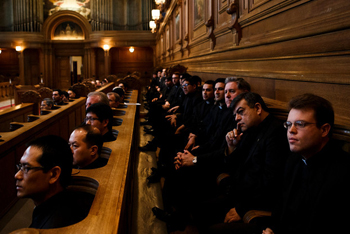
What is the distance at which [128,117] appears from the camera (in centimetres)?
420

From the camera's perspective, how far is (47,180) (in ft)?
5.63

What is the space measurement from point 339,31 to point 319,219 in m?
1.32

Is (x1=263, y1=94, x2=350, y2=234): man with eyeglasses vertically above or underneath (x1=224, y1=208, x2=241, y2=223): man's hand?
above

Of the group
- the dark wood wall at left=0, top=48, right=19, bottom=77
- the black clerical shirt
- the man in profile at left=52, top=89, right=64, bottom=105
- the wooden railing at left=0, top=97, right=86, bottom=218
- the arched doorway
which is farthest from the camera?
the dark wood wall at left=0, top=48, right=19, bottom=77

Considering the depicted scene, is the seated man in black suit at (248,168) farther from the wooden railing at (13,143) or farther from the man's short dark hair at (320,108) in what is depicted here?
the wooden railing at (13,143)

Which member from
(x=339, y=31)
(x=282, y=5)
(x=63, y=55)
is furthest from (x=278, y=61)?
(x=63, y=55)

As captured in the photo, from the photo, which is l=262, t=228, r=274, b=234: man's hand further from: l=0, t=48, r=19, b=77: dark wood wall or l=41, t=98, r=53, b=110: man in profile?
l=0, t=48, r=19, b=77: dark wood wall

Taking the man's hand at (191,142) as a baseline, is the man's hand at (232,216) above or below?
below

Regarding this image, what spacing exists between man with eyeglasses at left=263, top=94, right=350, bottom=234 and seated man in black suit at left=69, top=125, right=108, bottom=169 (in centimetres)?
138

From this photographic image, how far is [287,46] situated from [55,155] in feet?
7.22

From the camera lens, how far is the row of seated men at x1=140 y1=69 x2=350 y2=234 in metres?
1.49

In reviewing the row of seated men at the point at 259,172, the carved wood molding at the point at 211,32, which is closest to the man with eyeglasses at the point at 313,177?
the row of seated men at the point at 259,172

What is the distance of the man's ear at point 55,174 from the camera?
5.66 ft

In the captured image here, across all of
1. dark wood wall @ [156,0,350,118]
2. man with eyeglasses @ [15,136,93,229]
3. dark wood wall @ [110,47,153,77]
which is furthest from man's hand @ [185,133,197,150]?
dark wood wall @ [110,47,153,77]
